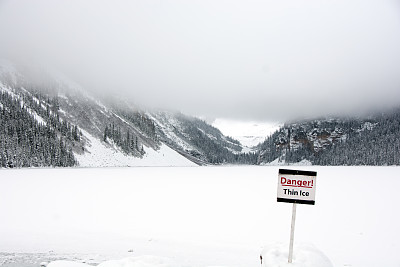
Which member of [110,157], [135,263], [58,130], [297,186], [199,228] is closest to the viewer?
[135,263]

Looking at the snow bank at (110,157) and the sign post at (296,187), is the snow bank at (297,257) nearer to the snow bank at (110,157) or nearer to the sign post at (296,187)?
the sign post at (296,187)

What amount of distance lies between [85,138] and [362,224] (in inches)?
5987

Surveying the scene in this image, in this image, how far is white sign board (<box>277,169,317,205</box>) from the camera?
26.8ft

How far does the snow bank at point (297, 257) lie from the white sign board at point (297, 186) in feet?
5.00

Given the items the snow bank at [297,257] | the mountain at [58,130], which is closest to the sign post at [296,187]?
the snow bank at [297,257]

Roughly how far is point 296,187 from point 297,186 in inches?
1.7

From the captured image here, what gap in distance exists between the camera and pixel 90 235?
14.0m

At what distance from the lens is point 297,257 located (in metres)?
8.15

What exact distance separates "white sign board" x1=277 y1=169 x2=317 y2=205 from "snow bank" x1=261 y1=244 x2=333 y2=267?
1.52 m

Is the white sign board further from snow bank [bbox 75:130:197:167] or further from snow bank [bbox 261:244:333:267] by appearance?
snow bank [bbox 75:130:197:167]

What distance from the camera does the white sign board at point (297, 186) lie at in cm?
818

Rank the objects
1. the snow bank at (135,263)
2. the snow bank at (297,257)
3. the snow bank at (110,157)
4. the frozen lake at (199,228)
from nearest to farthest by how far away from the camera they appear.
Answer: the snow bank at (297,257), the snow bank at (135,263), the frozen lake at (199,228), the snow bank at (110,157)

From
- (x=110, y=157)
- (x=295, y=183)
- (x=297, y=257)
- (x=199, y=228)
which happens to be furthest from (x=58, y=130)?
(x=297, y=257)

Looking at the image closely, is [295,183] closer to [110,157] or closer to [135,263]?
[135,263]
